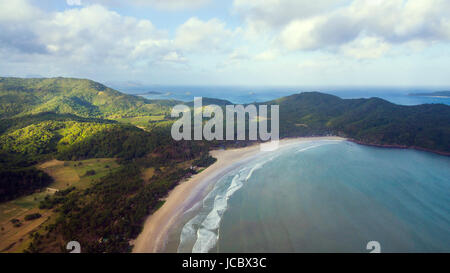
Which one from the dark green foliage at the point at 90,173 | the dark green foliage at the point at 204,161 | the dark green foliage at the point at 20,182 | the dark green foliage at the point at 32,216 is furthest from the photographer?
the dark green foliage at the point at 204,161

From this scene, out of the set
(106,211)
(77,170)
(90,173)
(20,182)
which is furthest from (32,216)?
(77,170)

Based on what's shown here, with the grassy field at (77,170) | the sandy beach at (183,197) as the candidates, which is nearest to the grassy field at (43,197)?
the grassy field at (77,170)

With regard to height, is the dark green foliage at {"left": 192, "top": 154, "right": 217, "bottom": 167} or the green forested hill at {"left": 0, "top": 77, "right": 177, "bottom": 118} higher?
the green forested hill at {"left": 0, "top": 77, "right": 177, "bottom": 118}

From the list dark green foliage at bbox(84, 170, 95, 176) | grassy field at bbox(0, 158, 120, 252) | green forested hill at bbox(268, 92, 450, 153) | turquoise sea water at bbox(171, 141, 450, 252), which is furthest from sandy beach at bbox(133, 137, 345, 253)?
green forested hill at bbox(268, 92, 450, 153)

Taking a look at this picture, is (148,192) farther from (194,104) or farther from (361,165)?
(194,104)

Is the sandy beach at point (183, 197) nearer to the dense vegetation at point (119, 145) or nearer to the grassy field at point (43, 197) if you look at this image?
the dense vegetation at point (119, 145)

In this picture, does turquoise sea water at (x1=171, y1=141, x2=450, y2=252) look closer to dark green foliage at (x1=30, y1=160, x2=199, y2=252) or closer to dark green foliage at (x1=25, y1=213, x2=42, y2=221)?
dark green foliage at (x1=30, y1=160, x2=199, y2=252)
